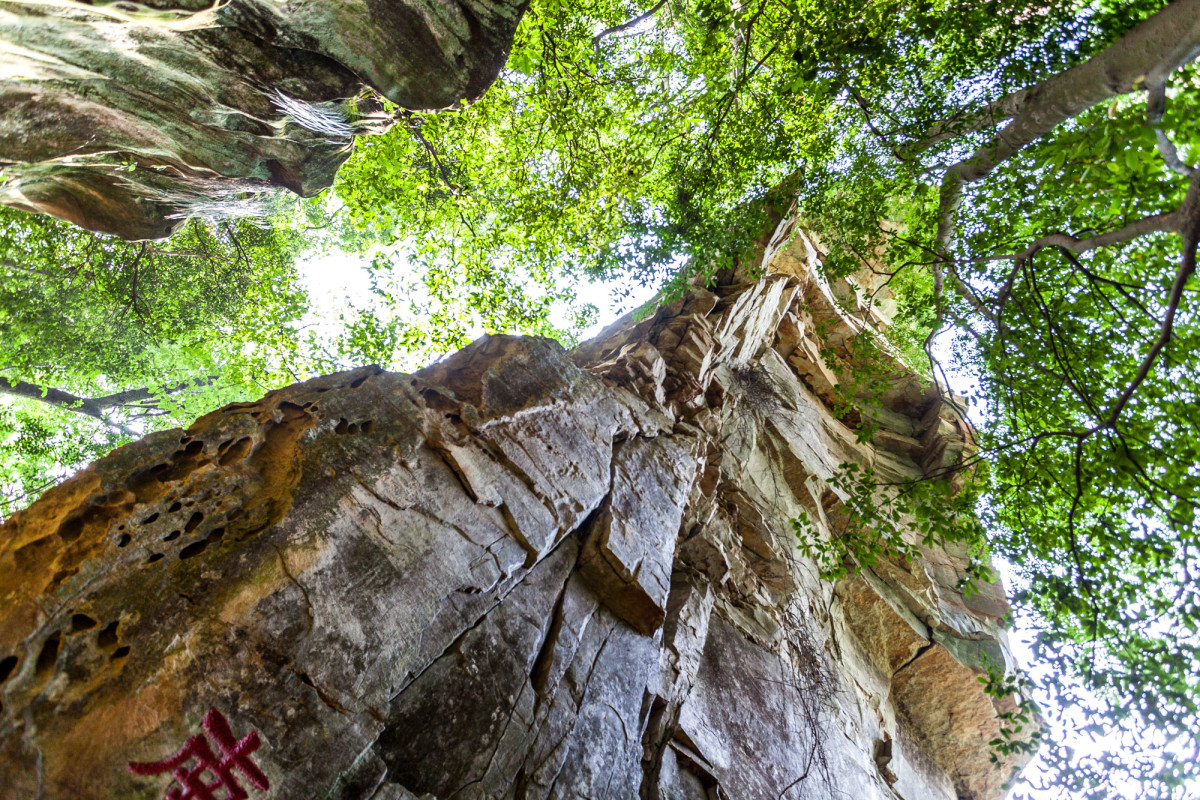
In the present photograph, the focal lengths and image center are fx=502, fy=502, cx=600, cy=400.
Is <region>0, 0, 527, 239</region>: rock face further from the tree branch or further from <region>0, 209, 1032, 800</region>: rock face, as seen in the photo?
the tree branch

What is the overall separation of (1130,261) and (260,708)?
12027 mm

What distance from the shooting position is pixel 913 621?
12.2 metres

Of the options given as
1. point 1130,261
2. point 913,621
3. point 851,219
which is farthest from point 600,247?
point 913,621

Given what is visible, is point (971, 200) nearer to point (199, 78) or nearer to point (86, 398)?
point (199, 78)

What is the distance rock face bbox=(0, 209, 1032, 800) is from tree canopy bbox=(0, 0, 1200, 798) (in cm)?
415

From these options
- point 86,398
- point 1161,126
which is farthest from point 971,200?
point 86,398

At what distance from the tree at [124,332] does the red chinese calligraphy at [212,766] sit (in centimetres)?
1175

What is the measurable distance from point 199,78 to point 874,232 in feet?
39.4

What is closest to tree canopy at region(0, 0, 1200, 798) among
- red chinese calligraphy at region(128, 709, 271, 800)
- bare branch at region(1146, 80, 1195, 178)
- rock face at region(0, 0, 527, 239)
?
bare branch at region(1146, 80, 1195, 178)

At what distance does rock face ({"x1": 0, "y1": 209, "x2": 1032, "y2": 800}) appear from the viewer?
4.10 metres

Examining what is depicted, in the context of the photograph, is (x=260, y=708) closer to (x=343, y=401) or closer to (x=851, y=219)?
(x=343, y=401)

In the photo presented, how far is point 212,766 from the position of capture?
3834 millimetres

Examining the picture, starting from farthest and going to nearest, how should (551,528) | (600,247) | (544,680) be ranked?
(600,247) < (551,528) < (544,680)

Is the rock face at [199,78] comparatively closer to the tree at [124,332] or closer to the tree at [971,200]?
the tree at [971,200]
